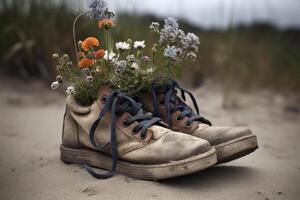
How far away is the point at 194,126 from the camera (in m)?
2.10

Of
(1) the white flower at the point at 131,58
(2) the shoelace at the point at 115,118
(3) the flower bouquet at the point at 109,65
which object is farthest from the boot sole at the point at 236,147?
(1) the white flower at the point at 131,58

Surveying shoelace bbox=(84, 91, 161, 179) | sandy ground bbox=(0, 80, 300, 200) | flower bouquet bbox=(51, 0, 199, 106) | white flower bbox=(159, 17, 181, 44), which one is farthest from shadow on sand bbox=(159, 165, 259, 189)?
white flower bbox=(159, 17, 181, 44)

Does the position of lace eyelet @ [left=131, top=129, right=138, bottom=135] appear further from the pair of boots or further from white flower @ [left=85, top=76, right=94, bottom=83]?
white flower @ [left=85, top=76, right=94, bottom=83]

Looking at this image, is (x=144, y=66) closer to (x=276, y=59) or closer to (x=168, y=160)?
(x=168, y=160)

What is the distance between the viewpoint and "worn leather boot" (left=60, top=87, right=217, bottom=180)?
5.99 ft

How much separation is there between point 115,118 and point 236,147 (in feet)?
1.84

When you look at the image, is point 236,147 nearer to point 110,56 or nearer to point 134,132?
point 134,132

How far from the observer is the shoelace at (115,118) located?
1914 mm

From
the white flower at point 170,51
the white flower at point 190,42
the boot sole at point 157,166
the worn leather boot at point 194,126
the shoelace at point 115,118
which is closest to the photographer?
the boot sole at point 157,166

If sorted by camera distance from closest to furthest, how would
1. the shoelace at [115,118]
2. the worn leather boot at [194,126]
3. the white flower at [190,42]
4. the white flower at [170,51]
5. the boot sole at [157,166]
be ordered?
the boot sole at [157,166], the shoelace at [115,118], the worn leather boot at [194,126], the white flower at [170,51], the white flower at [190,42]

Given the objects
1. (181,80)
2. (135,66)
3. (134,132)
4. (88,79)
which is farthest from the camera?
(181,80)

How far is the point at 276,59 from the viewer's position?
17.0ft

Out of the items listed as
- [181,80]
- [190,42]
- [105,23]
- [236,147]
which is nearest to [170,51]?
[190,42]

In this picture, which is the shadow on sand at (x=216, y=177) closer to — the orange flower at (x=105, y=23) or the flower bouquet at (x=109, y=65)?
the flower bouquet at (x=109, y=65)
